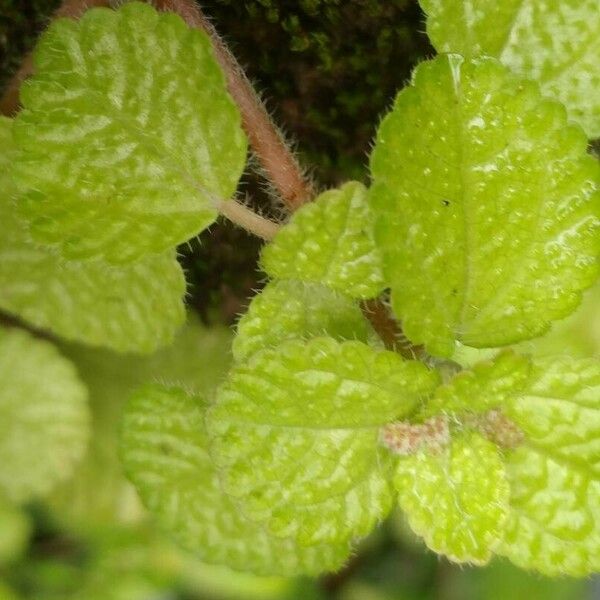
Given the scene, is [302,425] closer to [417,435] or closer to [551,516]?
[417,435]

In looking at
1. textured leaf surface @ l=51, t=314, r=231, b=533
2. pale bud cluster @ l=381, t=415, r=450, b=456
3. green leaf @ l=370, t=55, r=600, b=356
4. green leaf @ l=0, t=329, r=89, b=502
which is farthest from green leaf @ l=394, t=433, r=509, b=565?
green leaf @ l=0, t=329, r=89, b=502

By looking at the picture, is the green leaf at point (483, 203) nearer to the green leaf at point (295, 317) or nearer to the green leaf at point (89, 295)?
the green leaf at point (295, 317)

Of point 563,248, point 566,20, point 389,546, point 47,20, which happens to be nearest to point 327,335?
point 563,248

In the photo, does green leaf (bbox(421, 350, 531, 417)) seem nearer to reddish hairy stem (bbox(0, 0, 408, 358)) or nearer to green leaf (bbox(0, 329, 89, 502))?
reddish hairy stem (bbox(0, 0, 408, 358))

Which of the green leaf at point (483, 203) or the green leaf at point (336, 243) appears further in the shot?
the green leaf at point (336, 243)

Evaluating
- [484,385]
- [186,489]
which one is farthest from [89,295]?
[484,385]

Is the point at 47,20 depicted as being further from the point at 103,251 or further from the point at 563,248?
the point at 563,248

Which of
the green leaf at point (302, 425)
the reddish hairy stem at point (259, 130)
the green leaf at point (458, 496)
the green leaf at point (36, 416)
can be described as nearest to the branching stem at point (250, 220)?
the reddish hairy stem at point (259, 130)
